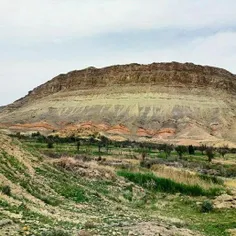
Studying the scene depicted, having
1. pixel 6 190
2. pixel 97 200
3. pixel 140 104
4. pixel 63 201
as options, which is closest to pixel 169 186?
pixel 97 200

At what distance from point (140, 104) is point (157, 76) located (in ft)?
55.1

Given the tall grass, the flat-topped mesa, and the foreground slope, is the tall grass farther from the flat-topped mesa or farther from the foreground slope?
the flat-topped mesa

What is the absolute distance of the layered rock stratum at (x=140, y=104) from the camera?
142500mm

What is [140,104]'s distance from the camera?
158m

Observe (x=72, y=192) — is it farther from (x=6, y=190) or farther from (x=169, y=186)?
(x=169, y=186)

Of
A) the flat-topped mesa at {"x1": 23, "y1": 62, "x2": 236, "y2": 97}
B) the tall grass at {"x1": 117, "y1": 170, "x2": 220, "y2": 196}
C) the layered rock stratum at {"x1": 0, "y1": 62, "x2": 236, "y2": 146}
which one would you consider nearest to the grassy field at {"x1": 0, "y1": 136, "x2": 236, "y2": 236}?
the tall grass at {"x1": 117, "y1": 170, "x2": 220, "y2": 196}

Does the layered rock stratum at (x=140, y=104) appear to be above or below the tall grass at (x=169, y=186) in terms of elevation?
above

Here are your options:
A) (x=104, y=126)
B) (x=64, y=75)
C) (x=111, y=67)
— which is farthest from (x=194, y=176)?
(x=64, y=75)

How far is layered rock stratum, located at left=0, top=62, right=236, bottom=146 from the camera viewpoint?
142500 millimetres

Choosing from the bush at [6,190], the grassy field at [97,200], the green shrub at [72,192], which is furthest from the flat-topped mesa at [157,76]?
the bush at [6,190]

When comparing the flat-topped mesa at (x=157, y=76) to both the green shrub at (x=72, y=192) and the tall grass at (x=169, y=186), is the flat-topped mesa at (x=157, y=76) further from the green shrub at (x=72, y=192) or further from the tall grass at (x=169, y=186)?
the green shrub at (x=72, y=192)

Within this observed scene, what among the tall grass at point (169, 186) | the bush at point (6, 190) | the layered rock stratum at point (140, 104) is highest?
the layered rock stratum at point (140, 104)

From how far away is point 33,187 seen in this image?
938 inches

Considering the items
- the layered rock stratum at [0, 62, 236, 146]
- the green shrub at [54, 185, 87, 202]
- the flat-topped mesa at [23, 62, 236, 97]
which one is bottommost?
the green shrub at [54, 185, 87, 202]
